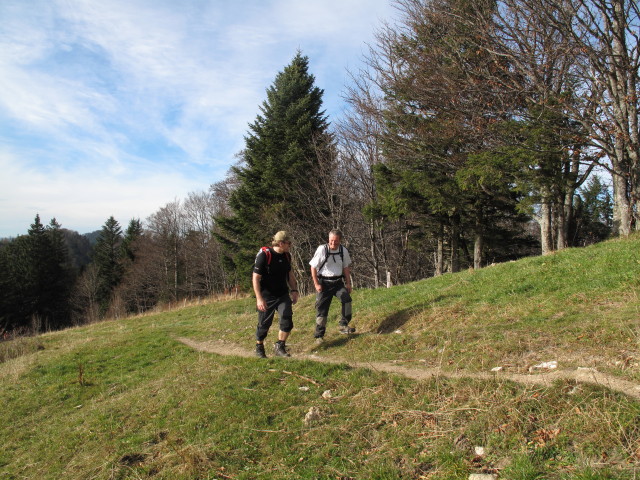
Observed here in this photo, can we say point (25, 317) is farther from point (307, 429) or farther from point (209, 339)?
point (307, 429)

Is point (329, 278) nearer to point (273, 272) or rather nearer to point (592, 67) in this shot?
point (273, 272)

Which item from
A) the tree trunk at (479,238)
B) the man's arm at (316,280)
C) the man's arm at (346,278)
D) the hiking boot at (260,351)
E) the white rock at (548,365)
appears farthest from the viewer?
the tree trunk at (479,238)

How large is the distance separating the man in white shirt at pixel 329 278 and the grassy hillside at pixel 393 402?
0.51 metres

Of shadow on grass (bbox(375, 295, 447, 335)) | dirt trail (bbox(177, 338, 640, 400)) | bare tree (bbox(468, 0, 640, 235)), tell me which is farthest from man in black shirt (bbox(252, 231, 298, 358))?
bare tree (bbox(468, 0, 640, 235))

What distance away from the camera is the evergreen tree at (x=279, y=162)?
74.2 ft

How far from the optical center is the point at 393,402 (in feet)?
13.5

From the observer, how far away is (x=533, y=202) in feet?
37.3

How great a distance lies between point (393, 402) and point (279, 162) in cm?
2026

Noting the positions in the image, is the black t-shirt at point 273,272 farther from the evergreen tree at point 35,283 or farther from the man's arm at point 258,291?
the evergreen tree at point 35,283

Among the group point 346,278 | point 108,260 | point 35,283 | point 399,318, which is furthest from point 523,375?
point 108,260

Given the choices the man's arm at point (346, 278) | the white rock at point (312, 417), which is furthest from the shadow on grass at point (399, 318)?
the white rock at point (312, 417)

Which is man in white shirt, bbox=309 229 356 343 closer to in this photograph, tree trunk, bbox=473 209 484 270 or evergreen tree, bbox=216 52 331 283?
tree trunk, bbox=473 209 484 270

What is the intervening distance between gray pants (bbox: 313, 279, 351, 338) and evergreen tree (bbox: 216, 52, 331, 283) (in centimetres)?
1532

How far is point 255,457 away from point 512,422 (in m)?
2.28
